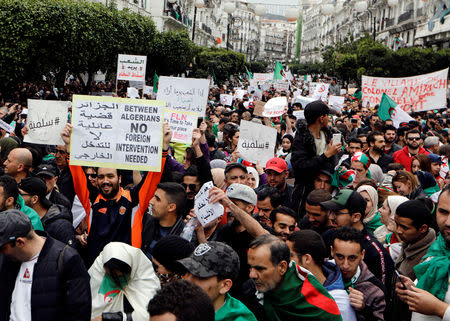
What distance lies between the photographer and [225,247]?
302 centimetres

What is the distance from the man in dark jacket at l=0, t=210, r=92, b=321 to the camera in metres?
3.16

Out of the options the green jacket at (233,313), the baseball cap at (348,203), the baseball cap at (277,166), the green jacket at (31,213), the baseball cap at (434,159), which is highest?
the baseball cap at (434,159)

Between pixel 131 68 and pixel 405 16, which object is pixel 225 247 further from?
pixel 405 16

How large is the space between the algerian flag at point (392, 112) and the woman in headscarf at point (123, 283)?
8905 mm

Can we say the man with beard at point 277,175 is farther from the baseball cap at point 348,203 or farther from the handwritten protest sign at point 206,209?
the handwritten protest sign at point 206,209

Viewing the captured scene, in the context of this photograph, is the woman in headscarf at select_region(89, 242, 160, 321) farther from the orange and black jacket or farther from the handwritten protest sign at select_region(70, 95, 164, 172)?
the handwritten protest sign at select_region(70, 95, 164, 172)

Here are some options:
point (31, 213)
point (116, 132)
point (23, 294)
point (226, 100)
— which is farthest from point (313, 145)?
point (226, 100)

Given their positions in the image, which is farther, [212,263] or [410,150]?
[410,150]

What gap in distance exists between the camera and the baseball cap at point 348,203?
4441 mm

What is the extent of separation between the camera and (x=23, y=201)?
4512mm

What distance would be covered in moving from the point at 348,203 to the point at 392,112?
7.79 metres

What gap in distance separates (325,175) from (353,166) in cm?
139

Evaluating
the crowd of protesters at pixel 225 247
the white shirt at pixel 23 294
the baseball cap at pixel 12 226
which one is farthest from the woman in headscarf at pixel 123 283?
the baseball cap at pixel 12 226

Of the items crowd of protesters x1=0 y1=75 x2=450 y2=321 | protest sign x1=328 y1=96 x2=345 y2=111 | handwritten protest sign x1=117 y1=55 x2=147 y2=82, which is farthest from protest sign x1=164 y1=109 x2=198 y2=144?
protest sign x1=328 y1=96 x2=345 y2=111
